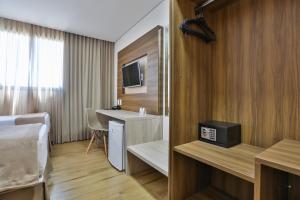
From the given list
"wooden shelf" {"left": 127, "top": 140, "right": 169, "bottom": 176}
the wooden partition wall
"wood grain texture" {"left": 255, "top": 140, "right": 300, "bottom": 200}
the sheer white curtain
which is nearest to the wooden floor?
"wooden shelf" {"left": 127, "top": 140, "right": 169, "bottom": 176}

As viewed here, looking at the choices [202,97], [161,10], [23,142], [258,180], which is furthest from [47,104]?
[258,180]

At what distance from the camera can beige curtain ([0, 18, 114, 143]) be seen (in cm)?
305

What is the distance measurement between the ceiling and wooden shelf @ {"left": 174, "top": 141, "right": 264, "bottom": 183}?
2222mm

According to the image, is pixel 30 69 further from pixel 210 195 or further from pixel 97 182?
pixel 210 195

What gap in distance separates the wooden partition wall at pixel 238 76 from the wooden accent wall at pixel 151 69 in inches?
41.1

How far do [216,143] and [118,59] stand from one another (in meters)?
3.25

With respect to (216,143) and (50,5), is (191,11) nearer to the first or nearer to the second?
(216,143)

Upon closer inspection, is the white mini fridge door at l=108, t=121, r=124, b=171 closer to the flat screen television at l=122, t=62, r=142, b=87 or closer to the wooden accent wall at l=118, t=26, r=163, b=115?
the wooden accent wall at l=118, t=26, r=163, b=115

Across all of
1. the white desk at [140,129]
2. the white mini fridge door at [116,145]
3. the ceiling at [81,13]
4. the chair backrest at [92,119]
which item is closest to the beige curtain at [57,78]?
the ceiling at [81,13]

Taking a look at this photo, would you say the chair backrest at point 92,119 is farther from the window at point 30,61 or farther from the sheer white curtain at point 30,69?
the window at point 30,61

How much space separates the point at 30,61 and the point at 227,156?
3798 mm

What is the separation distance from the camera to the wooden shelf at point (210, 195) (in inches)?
49.6

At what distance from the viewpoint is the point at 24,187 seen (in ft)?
3.83

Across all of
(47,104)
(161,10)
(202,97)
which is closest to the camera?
(202,97)
